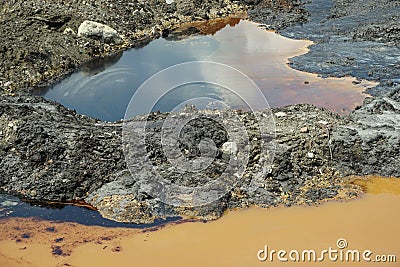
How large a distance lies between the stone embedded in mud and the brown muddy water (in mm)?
9005

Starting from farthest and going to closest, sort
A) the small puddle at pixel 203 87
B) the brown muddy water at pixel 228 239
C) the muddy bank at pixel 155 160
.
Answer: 1. the small puddle at pixel 203 87
2. the muddy bank at pixel 155 160
3. the brown muddy water at pixel 228 239

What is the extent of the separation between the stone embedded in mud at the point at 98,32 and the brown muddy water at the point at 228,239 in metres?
9.00

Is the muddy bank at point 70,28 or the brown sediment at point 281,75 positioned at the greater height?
the muddy bank at point 70,28

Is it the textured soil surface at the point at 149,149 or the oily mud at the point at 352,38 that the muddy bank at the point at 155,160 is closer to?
the textured soil surface at the point at 149,149

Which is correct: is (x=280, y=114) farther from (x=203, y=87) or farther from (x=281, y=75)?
(x=281, y=75)

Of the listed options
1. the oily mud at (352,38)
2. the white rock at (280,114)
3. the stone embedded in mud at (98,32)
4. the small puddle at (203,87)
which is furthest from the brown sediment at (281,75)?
the stone embedded in mud at (98,32)

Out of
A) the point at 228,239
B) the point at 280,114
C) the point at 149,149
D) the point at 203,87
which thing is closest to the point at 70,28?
the point at 203,87

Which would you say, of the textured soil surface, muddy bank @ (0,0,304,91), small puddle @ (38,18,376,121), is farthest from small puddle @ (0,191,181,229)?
muddy bank @ (0,0,304,91)

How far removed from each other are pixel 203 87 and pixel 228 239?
6.05 metres

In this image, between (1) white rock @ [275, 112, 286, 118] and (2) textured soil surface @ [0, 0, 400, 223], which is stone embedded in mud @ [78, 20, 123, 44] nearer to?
(2) textured soil surface @ [0, 0, 400, 223]

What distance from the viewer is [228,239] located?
6.79 metres

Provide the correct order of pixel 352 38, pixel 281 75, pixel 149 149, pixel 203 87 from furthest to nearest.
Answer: pixel 352 38 → pixel 281 75 → pixel 203 87 → pixel 149 149

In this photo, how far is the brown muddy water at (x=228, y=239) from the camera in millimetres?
6422

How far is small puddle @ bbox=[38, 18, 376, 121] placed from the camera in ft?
37.8
